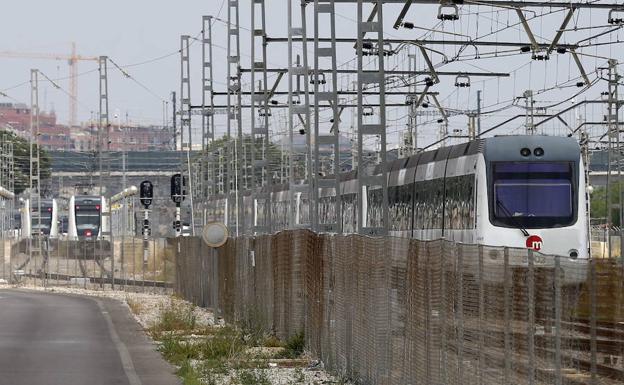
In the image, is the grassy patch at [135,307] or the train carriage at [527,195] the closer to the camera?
the train carriage at [527,195]

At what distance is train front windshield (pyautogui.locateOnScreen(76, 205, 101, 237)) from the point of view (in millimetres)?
96188

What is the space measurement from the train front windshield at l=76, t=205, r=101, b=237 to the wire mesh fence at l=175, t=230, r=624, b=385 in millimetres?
69582

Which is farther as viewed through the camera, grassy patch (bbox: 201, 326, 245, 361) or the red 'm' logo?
the red 'm' logo

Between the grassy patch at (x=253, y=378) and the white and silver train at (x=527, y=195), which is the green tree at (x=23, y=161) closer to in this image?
the white and silver train at (x=527, y=195)

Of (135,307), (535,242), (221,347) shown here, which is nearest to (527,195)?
(535,242)

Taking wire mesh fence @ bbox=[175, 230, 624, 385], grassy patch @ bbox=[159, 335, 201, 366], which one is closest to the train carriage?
wire mesh fence @ bbox=[175, 230, 624, 385]

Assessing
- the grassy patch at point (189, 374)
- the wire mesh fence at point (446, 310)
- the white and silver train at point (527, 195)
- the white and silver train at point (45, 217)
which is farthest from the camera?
the white and silver train at point (45, 217)

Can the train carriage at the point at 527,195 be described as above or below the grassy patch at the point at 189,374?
above

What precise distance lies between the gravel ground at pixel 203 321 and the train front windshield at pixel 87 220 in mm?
23002

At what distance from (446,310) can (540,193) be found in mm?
20064

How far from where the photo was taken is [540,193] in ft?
110

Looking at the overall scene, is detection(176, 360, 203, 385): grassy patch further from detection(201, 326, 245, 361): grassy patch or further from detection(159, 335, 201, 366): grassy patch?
detection(201, 326, 245, 361): grassy patch

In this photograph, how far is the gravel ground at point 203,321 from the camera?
67.2ft

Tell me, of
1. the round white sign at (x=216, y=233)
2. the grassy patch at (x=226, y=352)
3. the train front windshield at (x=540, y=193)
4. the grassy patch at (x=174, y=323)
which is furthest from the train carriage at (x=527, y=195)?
the grassy patch at (x=226, y=352)
